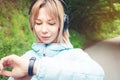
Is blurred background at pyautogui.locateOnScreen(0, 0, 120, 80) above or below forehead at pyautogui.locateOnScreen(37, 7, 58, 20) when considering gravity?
below

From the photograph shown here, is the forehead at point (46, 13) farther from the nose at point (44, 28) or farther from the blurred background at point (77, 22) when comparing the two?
the blurred background at point (77, 22)

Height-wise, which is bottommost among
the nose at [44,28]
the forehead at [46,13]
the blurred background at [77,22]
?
the blurred background at [77,22]

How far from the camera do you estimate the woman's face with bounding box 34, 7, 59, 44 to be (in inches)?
42.8

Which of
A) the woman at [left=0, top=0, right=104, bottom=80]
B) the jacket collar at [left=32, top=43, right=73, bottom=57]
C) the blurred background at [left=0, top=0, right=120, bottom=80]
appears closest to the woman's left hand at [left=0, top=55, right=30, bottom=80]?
the woman at [left=0, top=0, right=104, bottom=80]

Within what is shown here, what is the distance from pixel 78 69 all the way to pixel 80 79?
3 centimetres

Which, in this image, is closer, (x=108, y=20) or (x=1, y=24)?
(x=1, y=24)

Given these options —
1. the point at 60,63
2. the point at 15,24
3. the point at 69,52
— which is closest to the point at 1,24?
the point at 15,24

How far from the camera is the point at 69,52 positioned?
42.4 inches

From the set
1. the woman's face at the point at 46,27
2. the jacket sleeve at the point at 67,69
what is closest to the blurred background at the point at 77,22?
the woman's face at the point at 46,27

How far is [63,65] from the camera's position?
3.07ft

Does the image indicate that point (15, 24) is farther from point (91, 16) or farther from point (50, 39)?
point (50, 39)

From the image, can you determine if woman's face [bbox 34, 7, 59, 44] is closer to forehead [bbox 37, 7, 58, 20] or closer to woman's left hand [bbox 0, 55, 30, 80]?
forehead [bbox 37, 7, 58, 20]

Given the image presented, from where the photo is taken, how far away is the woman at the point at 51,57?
92cm

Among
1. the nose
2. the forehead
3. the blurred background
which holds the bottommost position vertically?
the blurred background
